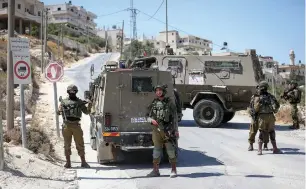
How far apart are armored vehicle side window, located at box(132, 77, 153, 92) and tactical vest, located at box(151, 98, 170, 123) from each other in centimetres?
132

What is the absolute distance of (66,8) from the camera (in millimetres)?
109125

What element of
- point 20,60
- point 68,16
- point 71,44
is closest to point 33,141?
point 20,60

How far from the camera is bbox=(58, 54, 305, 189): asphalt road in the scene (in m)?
6.80

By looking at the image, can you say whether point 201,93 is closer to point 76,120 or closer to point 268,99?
point 268,99

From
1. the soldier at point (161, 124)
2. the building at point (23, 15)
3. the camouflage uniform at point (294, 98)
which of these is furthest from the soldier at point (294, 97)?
the building at point (23, 15)

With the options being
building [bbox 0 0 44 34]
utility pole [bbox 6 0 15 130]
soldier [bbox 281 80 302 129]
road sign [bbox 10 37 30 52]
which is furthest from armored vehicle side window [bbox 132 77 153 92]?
building [bbox 0 0 44 34]

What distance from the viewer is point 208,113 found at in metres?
15.1

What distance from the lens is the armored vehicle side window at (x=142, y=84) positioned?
8.69 m

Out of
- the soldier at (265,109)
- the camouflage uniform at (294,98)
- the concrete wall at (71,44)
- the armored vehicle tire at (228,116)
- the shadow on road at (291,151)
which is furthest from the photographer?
the concrete wall at (71,44)

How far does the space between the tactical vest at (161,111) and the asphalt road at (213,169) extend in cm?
103

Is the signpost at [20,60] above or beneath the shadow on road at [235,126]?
above

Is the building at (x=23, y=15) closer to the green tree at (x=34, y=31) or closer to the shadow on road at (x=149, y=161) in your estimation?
the green tree at (x=34, y=31)

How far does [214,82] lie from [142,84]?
7.08 metres

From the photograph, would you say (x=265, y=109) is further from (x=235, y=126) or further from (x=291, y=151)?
(x=235, y=126)
